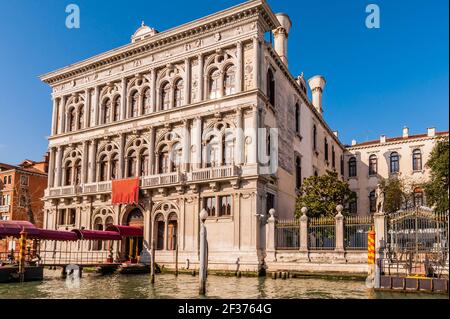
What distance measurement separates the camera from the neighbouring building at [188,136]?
24156 mm

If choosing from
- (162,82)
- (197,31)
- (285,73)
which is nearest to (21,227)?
(162,82)

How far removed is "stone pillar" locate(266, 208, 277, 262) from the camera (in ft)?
74.0

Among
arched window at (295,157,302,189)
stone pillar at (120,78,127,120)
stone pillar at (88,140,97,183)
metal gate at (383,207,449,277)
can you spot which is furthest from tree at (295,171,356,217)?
stone pillar at (88,140,97,183)

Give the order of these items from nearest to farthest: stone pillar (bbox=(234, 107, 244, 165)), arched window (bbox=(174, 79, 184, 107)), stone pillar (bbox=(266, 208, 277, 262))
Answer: stone pillar (bbox=(266, 208, 277, 262)) < stone pillar (bbox=(234, 107, 244, 165)) < arched window (bbox=(174, 79, 184, 107))

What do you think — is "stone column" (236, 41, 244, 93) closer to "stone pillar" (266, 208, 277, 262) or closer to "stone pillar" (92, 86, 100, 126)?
"stone pillar" (266, 208, 277, 262)

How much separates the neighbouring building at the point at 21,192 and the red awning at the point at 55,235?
A: 21.3 m

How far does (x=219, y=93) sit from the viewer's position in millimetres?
25922

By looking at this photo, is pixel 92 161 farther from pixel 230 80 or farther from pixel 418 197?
pixel 418 197

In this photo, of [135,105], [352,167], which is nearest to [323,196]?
[135,105]

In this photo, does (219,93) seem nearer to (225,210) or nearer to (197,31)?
(197,31)

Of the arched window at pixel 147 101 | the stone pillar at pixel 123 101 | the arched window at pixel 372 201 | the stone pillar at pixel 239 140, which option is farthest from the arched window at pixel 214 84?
the arched window at pixel 372 201

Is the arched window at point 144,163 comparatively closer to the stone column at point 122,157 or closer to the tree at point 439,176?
the stone column at point 122,157

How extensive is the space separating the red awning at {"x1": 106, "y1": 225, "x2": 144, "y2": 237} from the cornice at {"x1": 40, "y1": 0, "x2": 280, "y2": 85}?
10.5 m
